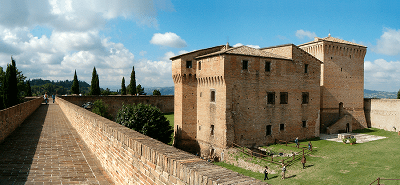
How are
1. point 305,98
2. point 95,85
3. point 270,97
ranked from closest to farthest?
point 270,97
point 305,98
point 95,85

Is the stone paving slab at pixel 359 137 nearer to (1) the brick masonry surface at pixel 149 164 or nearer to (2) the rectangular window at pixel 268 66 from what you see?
(2) the rectangular window at pixel 268 66

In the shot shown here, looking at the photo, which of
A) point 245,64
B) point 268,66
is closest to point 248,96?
Answer: point 245,64

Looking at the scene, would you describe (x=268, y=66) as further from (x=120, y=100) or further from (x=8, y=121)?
(x=120, y=100)

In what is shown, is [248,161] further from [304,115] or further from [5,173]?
[5,173]

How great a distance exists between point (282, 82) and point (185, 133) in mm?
11937

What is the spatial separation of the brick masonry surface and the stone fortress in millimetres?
16525

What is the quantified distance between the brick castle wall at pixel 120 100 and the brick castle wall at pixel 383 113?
34097mm

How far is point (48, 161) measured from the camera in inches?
307

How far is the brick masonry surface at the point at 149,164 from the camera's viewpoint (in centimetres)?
312

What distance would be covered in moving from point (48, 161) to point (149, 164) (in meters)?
5.46

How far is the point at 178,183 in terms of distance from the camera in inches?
135

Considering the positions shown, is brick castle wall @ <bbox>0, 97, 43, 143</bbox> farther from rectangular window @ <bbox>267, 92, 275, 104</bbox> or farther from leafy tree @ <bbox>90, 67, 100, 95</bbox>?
leafy tree @ <bbox>90, 67, 100, 95</bbox>

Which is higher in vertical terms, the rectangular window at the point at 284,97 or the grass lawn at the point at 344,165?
the rectangular window at the point at 284,97

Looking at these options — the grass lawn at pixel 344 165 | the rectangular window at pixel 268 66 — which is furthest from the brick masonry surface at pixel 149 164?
the rectangular window at pixel 268 66
